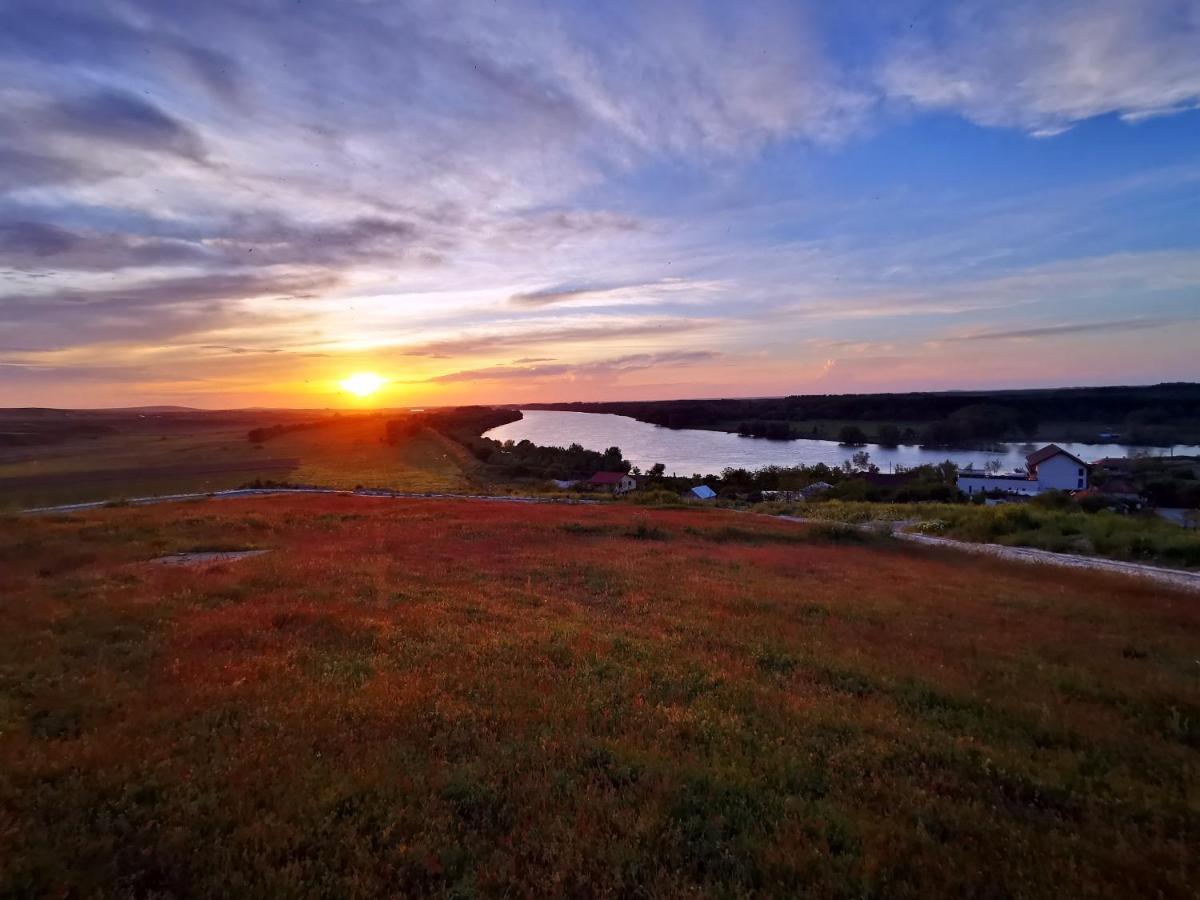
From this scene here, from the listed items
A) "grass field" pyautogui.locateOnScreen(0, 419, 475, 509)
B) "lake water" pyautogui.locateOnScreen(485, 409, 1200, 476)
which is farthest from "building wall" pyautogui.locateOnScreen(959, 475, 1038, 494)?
"grass field" pyautogui.locateOnScreen(0, 419, 475, 509)

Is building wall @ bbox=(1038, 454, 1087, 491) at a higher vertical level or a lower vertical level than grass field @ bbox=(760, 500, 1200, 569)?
lower

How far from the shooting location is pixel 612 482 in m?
69.2

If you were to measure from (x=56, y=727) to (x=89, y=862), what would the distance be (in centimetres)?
293

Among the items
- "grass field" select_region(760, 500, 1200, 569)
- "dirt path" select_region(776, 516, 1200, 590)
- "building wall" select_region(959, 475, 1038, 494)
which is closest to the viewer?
"dirt path" select_region(776, 516, 1200, 590)

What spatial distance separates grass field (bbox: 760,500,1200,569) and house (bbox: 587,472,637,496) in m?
32.2

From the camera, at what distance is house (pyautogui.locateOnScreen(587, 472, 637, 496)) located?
67125mm

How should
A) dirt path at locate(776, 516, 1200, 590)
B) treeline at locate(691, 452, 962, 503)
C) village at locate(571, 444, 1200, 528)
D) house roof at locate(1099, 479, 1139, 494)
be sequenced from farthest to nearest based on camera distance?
house roof at locate(1099, 479, 1139, 494) < treeline at locate(691, 452, 962, 503) < village at locate(571, 444, 1200, 528) < dirt path at locate(776, 516, 1200, 590)

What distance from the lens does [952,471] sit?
7875 centimetres

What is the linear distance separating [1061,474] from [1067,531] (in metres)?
53.4

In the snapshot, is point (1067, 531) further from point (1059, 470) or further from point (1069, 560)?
point (1059, 470)

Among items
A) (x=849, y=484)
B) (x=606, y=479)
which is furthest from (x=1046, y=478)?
(x=606, y=479)

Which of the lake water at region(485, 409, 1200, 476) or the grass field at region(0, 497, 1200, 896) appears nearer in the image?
the grass field at region(0, 497, 1200, 896)

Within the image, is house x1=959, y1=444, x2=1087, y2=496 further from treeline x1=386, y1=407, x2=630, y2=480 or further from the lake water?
treeline x1=386, y1=407, x2=630, y2=480

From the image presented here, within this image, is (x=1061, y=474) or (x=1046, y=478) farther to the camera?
(x=1046, y=478)
